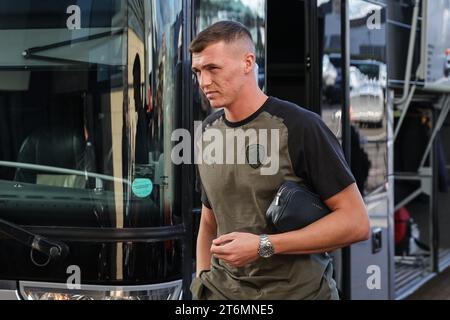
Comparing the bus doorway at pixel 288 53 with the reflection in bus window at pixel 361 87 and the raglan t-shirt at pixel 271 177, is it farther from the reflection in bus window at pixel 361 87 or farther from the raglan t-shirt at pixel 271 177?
the raglan t-shirt at pixel 271 177

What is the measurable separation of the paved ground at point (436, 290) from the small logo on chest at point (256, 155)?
3.69m

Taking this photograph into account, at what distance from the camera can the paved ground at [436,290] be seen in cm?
564

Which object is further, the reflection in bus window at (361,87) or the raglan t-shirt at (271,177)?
the reflection in bus window at (361,87)

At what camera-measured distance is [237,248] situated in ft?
6.05

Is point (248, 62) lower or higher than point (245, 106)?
higher

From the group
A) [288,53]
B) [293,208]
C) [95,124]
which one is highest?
[288,53]

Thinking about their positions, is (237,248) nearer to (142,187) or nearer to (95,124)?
(142,187)

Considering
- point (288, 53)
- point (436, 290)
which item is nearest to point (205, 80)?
point (288, 53)

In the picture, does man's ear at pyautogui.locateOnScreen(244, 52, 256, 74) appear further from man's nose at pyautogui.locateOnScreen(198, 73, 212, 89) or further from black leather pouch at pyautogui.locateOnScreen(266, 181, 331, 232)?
black leather pouch at pyautogui.locateOnScreen(266, 181, 331, 232)

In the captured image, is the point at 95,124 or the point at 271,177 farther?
the point at 95,124

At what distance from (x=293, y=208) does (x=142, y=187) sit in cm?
82

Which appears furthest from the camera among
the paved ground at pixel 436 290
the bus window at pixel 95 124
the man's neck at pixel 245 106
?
the paved ground at pixel 436 290

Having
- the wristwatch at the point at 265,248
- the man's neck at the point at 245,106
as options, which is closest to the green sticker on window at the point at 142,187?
the man's neck at the point at 245,106

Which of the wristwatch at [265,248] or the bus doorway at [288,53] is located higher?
the bus doorway at [288,53]
